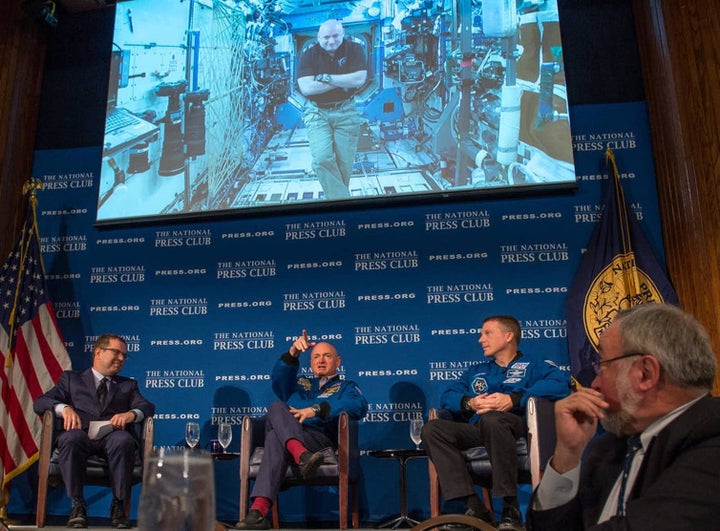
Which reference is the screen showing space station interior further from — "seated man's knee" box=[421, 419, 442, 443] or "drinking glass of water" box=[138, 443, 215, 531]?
"drinking glass of water" box=[138, 443, 215, 531]

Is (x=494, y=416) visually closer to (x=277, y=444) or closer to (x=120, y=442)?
(x=277, y=444)

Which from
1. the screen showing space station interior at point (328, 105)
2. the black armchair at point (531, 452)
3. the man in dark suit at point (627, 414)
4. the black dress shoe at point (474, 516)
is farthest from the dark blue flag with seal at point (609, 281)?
the man in dark suit at point (627, 414)

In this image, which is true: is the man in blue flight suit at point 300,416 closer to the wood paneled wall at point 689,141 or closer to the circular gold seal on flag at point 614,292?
the circular gold seal on flag at point 614,292

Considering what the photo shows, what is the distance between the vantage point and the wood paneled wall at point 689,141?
14.4 feet

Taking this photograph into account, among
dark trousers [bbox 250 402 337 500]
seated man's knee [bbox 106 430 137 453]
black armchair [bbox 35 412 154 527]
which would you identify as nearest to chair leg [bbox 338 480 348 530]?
dark trousers [bbox 250 402 337 500]

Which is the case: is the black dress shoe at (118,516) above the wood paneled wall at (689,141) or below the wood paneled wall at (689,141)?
below

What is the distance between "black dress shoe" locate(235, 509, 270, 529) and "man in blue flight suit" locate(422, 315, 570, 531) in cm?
91

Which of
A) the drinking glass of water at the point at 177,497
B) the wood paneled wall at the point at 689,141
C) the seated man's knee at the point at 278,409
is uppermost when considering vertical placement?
the wood paneled wall at the point at 689,141

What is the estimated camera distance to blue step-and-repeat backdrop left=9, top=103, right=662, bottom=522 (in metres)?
4.84

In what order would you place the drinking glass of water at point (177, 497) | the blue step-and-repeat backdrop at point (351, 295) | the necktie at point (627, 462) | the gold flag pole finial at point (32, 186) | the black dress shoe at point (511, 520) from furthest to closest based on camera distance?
1. the gold flag pole finial at point (32, 186)
2. the blue step-and-repeat backdrop at point (351, 295)
3. the black dress shoe at point (511, 520)
4. the necktie at point (627, 462)
5. the drinking glass of water at point (177, 497)

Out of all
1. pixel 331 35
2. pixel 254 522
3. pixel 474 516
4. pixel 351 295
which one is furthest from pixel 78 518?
pixel 331 35

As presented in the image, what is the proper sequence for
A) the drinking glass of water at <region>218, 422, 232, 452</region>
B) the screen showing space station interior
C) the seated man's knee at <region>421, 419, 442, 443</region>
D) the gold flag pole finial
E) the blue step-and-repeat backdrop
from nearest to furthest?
the seated man's knee at <region>421, 419, 442, 443</region>, the drinking glass of water at <region>218, 422, 232, 452</region>, the blue step-and-repeat backdrop, the screen showing space station interior, the gold flag pole finial

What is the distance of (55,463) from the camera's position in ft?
13.3

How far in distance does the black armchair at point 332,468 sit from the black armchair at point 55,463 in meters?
0.56
